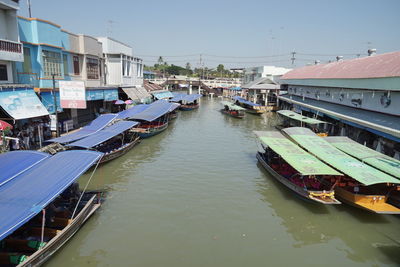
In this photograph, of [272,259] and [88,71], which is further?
[88,71]

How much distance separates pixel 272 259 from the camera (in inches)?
361

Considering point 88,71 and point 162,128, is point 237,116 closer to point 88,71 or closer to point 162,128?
point 162,128

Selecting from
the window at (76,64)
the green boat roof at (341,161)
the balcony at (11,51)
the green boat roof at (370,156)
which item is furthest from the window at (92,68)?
the green boat roof at (370,156)

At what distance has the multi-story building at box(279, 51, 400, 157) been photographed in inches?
643

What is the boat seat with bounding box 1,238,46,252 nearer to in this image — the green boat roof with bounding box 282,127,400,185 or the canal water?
the canal water

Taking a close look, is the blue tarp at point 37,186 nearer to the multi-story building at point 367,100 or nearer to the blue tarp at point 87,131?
the blue tarp at point 87,131

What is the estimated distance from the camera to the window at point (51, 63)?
1995cm

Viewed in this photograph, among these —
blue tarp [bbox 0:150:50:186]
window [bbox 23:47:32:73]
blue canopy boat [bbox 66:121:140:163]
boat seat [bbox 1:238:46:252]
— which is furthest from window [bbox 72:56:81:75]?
boat seat [bbox 1:238:46:252]

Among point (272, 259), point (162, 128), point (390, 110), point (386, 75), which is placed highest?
point (386, 75)

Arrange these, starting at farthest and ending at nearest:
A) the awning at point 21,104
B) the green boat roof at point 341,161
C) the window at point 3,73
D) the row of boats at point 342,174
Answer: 1. the window at point 3,73
2. the awning at point 21,104
3. the row of boats at point 342,174
4. the green boat roof at point 341,161

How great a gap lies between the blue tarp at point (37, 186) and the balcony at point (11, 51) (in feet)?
31.1

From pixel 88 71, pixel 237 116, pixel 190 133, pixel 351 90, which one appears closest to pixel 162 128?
pixel 190 133

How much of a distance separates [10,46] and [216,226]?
16430mm

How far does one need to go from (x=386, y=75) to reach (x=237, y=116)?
23.0m
